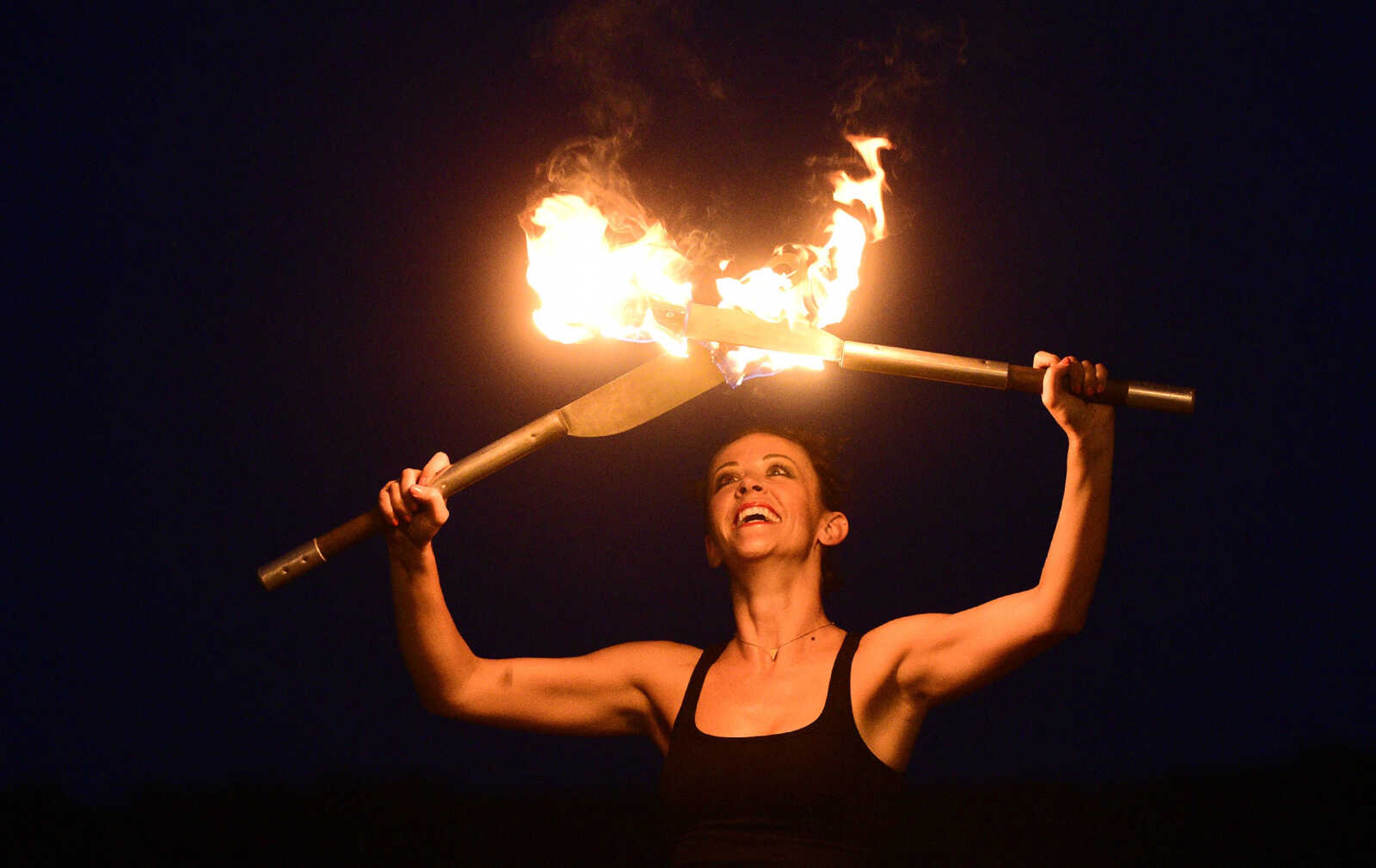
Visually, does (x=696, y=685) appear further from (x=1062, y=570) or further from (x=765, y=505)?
(x=1062, y=570)

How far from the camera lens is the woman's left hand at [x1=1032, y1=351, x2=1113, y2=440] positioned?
2.19 meters

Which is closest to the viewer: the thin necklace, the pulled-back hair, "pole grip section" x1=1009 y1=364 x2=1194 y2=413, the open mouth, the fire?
"pole grip section" x1=1009 y1=364 x2=1194 y2=413

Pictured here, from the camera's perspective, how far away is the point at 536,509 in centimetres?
378

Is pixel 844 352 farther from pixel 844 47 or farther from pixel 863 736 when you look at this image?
pixel 844 47

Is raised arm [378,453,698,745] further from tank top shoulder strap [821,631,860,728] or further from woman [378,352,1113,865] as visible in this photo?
tank top shoulder strap [821,631,860,728]

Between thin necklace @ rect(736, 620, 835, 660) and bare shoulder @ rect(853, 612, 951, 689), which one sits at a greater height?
thin necklace @ rect(736, 620, 835, 660)

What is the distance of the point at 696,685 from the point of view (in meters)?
2.70

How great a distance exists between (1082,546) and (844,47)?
6.79 ft

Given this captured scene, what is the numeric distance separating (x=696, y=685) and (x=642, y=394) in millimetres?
748

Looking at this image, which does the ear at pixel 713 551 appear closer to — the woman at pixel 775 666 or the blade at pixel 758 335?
the woman at pixel 775 666

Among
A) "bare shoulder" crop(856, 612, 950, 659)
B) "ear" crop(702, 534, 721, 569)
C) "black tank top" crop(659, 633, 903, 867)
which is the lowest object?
"black tank top" crop(659, 633, 903, 867)

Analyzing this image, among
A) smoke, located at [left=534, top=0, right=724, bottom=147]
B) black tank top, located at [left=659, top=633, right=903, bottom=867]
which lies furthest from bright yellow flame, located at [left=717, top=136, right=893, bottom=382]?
smoke, located at [left=534, top=0, right=724, bottom=147]

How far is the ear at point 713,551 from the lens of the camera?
2982 mm

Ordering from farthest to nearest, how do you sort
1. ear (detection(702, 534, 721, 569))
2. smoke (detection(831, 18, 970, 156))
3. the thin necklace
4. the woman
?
smoke (detection(831, 18, 970, 156)) → ear (detection(702, 534, 721, 569)) → the thin necklace → the woman
